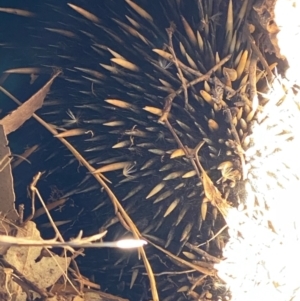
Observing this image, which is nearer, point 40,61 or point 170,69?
point 170,69

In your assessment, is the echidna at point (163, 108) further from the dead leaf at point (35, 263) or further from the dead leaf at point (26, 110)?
the dead leaf at point (35, 263)

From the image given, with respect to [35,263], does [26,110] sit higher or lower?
higher

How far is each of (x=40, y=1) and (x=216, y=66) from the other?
1.42ft

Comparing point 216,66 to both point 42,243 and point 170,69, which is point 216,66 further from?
point 42,243

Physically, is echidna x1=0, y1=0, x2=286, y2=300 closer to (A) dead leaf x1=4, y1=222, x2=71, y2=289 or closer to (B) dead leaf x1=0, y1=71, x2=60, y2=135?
(B) dead leaf x1=0, y1=71, x2=60, y2=135

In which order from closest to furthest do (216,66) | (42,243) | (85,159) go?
(42,243) < (216,66) < (85,159)

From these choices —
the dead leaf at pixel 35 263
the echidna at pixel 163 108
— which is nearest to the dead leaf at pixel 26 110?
the echidna at pixel 163 108

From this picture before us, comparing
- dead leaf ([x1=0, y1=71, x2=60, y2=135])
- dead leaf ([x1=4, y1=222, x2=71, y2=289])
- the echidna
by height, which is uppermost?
the echidna

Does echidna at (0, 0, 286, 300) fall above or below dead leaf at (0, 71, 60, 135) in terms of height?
above

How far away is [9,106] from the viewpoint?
1395 mm

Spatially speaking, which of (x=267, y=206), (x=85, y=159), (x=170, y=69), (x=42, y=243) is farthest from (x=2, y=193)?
A: (x=267, y=206)

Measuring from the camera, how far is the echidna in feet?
3.96

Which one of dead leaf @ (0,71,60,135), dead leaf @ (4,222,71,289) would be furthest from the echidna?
dead leaf @ (4,222,71,289)

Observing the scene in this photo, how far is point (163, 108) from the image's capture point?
1.21 m
